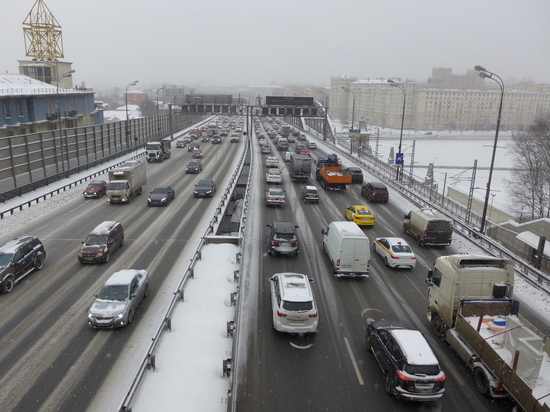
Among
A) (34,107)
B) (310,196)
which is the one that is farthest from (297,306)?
(34,107)

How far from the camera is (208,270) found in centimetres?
2005

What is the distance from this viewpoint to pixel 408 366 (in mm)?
11414

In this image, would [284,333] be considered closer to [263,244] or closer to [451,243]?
[263,244]

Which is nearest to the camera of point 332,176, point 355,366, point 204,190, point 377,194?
point 355,366

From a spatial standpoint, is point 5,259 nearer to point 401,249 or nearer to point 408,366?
point 408,366

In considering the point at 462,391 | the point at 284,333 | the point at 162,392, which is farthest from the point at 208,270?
the point at 462,391

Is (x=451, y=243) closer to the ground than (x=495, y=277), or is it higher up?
closer to the ground

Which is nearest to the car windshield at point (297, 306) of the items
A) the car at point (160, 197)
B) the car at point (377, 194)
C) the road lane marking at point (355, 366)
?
the road lane marking at point (355, 366)

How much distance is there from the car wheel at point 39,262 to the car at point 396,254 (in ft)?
57.4

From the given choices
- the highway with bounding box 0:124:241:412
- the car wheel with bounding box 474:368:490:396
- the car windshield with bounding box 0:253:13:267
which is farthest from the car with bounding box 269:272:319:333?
the car windshield with bounding box 0:253:13:267

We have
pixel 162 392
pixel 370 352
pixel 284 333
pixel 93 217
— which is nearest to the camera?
pixel 162 392

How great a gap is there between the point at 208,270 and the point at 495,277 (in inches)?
478

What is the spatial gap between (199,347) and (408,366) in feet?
21.3

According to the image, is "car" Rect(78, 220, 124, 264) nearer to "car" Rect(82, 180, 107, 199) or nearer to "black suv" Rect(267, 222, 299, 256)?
"black suv" Rect(267, 222, 299, 256)
